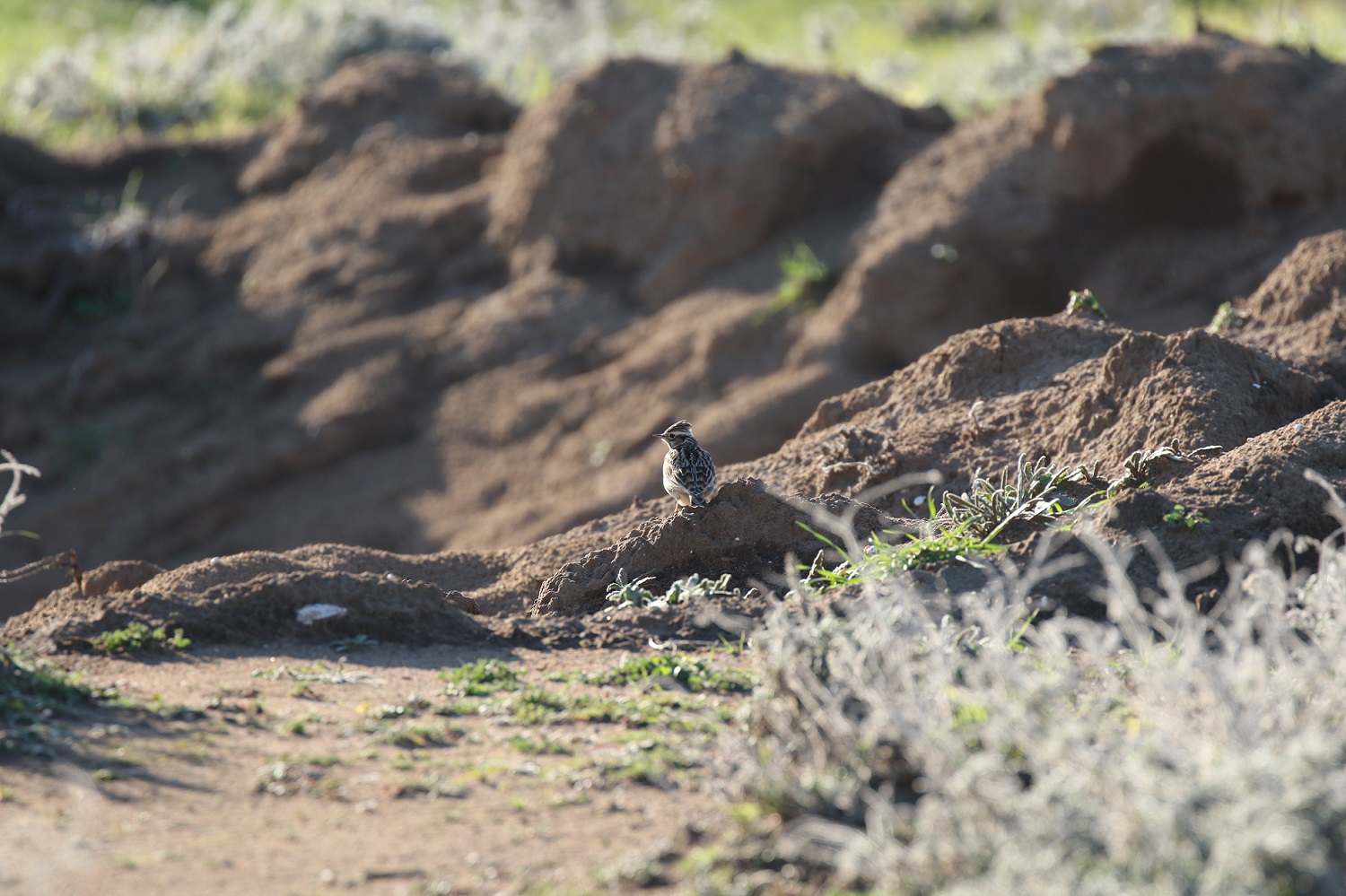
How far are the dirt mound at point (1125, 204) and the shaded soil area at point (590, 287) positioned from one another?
23 mm

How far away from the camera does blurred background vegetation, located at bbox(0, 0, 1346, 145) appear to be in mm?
15234

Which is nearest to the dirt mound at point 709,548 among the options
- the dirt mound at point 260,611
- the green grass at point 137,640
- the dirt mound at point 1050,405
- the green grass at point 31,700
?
the dirt mound at point 260,611

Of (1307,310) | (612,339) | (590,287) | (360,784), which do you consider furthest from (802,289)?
(360,784)

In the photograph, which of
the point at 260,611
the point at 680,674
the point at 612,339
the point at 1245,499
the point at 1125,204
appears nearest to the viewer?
the point at 680,674

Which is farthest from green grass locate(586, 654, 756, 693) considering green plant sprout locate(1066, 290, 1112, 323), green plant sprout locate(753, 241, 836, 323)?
green plant sprout locate(753, 241, 836, 323)

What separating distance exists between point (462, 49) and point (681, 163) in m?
6.41

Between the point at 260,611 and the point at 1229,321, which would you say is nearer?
the point at 260,611

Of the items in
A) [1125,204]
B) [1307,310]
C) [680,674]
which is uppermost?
[1125,204]

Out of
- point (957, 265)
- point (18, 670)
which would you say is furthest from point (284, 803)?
point (957, 265)

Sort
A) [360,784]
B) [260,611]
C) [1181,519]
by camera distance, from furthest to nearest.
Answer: [260,611], [1181,519], [360,784]

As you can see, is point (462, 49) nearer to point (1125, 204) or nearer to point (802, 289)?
point (802, 289)

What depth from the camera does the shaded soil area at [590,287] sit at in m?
8.44

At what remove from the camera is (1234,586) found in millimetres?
3473

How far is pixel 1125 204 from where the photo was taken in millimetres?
10703
